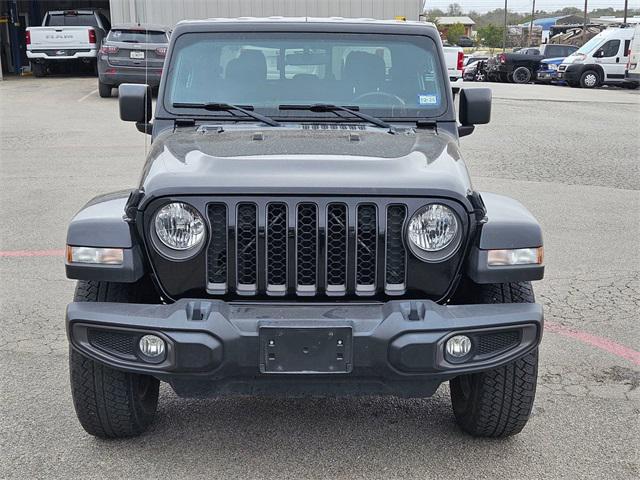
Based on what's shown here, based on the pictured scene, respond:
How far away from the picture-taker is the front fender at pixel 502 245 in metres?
3.16

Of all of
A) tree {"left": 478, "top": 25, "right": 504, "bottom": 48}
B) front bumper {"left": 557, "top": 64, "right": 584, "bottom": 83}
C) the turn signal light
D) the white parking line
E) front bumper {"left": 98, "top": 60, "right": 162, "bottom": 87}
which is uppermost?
the turn signal light

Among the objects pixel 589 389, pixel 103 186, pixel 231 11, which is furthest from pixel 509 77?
pixel 589 389

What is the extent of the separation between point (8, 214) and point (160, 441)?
5367mm

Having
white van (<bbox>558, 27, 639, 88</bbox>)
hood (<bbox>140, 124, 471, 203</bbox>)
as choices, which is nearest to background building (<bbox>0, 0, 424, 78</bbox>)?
white van (<bbox>558, 27, 639, 88</bbox>)

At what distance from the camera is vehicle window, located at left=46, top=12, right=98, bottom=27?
2314cm

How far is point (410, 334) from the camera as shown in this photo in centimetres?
295

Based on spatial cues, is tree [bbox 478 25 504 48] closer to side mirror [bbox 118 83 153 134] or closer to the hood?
side mirror [bbox 118 83 153 134]

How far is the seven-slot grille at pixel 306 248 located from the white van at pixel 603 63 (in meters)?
27.9

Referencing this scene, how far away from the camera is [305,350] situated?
2949 millimetres

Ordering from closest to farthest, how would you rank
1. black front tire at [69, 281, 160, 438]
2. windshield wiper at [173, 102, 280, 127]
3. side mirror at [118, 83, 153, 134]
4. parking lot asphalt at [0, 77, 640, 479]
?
black front tire at [69, 281, 160, 438] → parking lot asphalt at [0, 77, 640, 479] → windshield wiper at [173, 102, 280, 127] → side mirror at [118, 83, 153, 134]

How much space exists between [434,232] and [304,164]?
0.58 metres

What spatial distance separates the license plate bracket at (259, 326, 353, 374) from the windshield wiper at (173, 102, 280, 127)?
4.77ft

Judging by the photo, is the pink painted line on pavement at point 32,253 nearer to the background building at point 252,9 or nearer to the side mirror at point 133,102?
the side mirror at point 133,102

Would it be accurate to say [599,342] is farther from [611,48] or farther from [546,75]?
[546,75]
